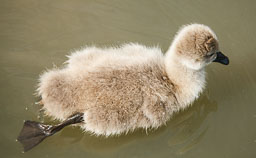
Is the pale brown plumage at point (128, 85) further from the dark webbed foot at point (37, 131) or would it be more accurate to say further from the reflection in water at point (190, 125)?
the reflection in water at point (190, 125)

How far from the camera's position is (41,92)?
303 cm

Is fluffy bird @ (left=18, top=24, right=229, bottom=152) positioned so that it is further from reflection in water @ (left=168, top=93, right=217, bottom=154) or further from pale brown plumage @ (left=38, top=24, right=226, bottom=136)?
reflection in water @ (left=168, top=93, right=217, bottom=154)

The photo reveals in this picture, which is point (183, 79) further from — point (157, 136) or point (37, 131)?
point (37, 131)

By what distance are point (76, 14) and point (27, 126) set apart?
1623 mm

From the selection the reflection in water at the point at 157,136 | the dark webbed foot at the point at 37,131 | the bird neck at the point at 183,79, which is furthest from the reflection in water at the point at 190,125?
the dark webbed foot at the point at 37,131

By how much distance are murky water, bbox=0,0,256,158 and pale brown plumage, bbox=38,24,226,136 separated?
213 mm

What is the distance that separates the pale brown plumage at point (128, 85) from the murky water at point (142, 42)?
213 mm

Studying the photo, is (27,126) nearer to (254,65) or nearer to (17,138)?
(17,138)

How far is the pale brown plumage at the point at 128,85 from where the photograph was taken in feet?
9.65

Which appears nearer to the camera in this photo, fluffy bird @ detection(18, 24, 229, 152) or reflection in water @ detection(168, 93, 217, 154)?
fluffy bird @ detection(18, 24, 229, 152)

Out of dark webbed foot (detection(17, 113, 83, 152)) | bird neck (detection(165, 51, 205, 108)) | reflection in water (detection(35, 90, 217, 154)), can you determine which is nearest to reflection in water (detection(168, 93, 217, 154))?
reflection in water (detection(35, 90, 217, 154))

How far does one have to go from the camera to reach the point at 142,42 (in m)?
4.04

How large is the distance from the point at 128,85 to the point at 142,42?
44.8 inches

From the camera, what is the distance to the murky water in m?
3.19
